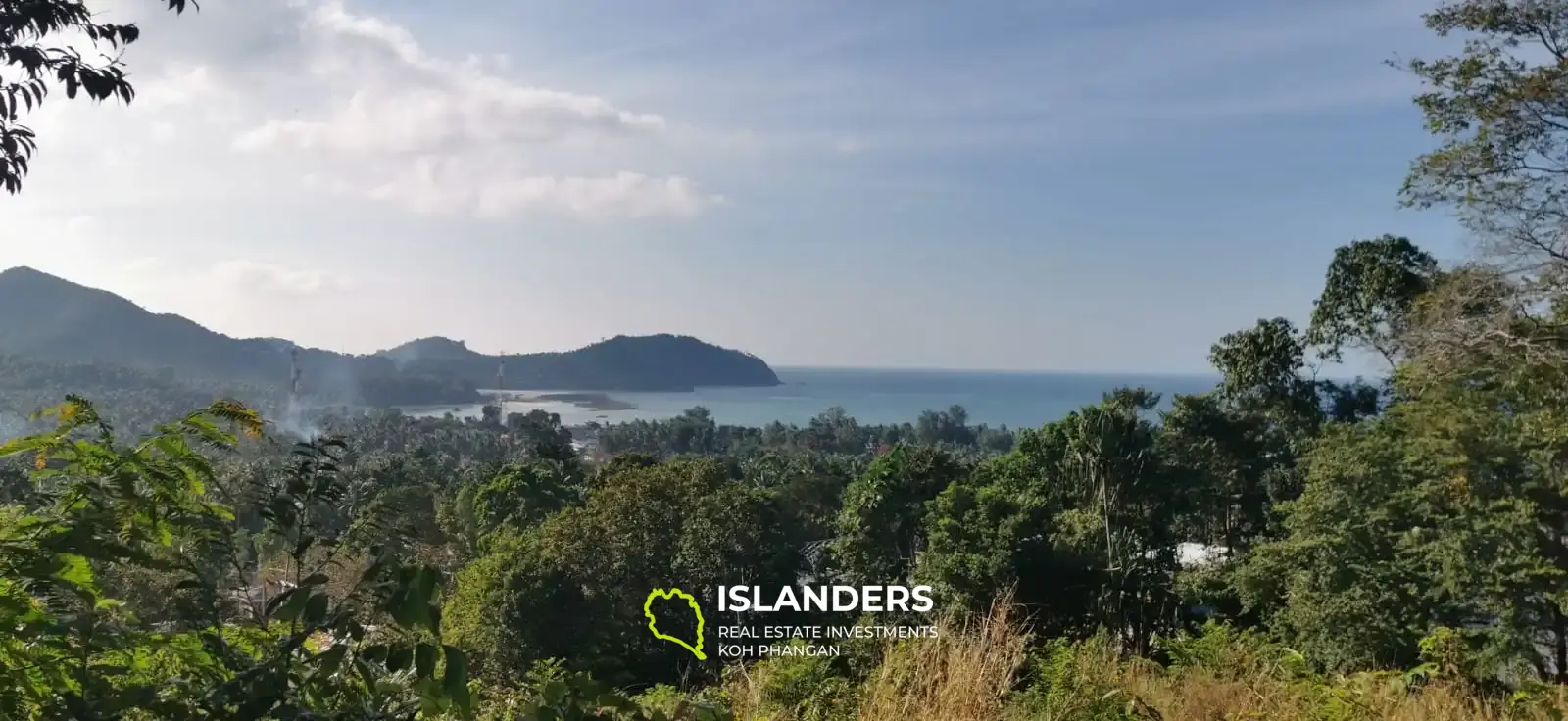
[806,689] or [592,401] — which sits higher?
[806,689]

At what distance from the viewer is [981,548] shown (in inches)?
456

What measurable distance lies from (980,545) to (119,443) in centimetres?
1136

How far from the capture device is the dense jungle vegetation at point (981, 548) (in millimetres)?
827

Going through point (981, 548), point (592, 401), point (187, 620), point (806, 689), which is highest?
point (187, 620)

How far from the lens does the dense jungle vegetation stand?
2.71 feet

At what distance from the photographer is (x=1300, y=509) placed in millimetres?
9992

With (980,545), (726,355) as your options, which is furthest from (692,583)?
(726,355)

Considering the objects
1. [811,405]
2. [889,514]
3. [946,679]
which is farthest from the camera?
[811,405]

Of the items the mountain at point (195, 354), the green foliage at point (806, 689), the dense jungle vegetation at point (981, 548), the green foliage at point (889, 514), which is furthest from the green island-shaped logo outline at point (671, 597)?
the mountain at point (195, 354)

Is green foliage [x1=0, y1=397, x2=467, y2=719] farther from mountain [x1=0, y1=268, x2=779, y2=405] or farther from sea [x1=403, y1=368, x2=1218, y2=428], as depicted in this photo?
mountain [x1=0, y1=268, x2=779, y2=405]

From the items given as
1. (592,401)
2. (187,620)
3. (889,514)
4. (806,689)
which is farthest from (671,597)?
(592,401)

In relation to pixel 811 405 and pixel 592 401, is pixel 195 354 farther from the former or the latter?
pixel 811 405

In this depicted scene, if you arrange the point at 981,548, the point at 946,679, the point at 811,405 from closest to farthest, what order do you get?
the point at 946,679 → the point at 981,548 → the point at 811,405

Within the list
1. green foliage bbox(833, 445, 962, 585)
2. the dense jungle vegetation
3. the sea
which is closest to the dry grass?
the dense jungle vegetation
